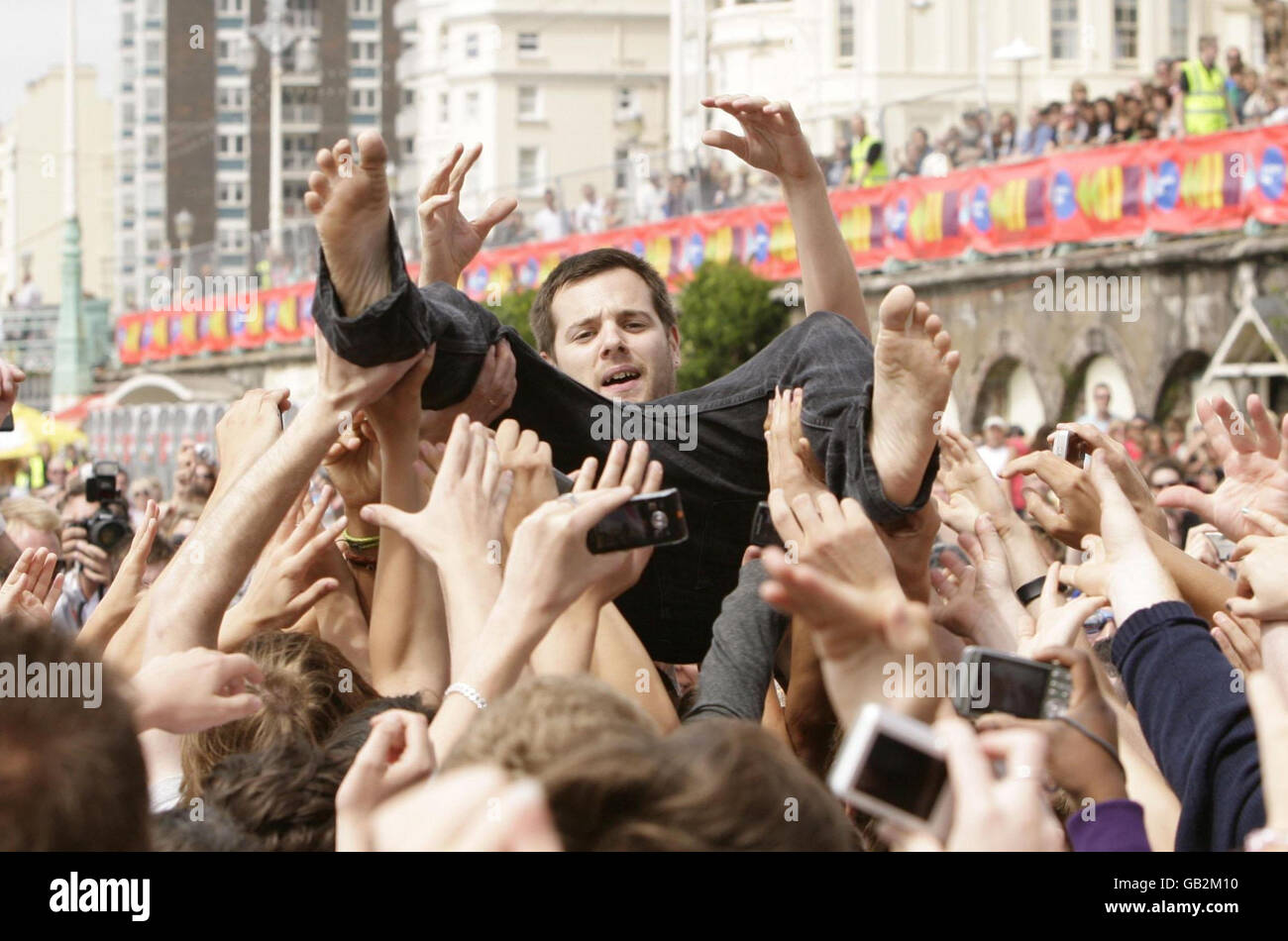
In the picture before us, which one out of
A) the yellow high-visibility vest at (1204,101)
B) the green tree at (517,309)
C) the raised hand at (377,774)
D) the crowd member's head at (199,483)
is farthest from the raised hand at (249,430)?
the green tree at (517,309)

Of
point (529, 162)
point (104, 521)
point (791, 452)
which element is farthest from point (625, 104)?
point (791, 452)

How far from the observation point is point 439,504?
3.12 m

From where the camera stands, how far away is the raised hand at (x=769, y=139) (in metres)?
4.17

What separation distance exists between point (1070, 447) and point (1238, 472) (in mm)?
373

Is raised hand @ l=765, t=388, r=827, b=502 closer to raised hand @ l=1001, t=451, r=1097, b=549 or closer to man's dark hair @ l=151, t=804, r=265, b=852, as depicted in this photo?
raised hand @ l=1001, t=451, r=1097, b=549

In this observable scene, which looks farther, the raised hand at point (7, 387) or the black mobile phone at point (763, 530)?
the raised hand at point (7, 387)

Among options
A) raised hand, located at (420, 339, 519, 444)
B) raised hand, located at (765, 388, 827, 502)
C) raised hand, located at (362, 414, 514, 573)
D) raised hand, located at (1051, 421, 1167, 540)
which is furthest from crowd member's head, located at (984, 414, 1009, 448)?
raised hand, located at (362, 414, 514, 573)

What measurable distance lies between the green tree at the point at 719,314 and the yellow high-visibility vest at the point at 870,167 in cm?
214

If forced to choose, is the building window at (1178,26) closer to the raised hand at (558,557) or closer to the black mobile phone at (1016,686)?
the raised hand at (558,557)

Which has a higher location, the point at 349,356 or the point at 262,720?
the point at 349,356

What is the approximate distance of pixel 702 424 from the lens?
4.37 metres
